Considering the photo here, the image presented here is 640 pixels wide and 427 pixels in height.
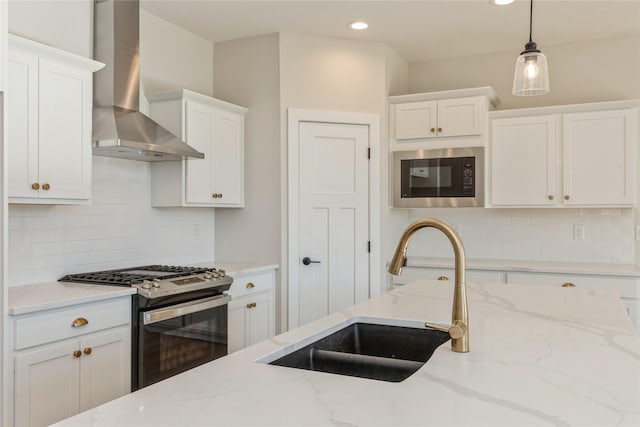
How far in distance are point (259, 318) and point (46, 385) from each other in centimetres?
171

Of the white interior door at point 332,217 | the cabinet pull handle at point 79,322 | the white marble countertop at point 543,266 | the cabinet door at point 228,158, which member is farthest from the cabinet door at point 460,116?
the cabinet pull handle at point 79,322

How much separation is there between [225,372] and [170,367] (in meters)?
1.86

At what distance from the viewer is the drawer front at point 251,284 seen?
12.2ft

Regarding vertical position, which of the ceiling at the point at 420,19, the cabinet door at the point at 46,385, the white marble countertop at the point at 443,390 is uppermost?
the ceiling at the point at 420,19

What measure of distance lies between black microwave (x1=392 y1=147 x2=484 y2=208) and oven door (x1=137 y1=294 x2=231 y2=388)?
180cm

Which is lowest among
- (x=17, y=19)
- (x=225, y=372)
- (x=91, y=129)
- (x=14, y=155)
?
(x=225, y=372)

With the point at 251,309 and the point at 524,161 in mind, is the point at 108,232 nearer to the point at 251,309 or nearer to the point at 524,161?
the point at 251,309

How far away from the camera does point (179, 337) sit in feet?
10.2

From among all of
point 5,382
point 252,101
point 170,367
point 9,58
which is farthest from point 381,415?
point 252,101

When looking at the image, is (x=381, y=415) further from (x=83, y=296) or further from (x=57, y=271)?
(x=57, y=271)

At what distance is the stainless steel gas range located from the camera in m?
2.85

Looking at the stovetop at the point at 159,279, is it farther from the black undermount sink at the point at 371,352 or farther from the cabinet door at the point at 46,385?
the black undermount sink at the point at 371,352

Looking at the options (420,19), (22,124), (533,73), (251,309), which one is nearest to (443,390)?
(533,73)

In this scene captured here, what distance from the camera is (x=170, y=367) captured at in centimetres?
304
